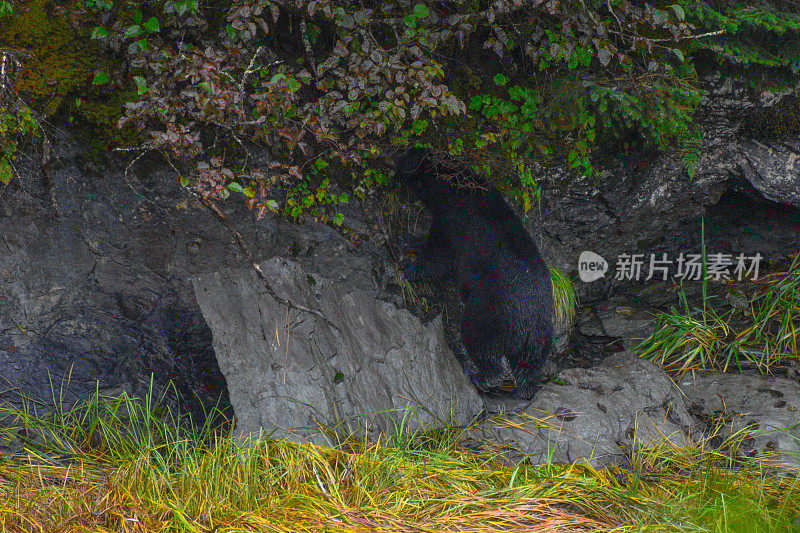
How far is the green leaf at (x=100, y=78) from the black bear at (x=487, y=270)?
1.60m

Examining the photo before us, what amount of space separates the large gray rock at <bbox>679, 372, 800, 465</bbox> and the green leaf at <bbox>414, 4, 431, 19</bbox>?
2.93m

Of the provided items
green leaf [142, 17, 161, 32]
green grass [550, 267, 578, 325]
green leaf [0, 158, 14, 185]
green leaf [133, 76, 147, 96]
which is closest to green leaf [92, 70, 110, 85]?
green leaf [133, 76, 147, 96]

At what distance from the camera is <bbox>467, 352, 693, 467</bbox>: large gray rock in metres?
3.24

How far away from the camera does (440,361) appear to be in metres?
3.59

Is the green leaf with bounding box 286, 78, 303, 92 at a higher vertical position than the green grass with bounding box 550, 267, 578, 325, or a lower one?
higher

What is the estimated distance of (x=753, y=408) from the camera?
370 centimetres

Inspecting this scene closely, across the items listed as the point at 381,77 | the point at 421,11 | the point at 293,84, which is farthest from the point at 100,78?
the point at 421,11

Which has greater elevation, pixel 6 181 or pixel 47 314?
pixel 6 181

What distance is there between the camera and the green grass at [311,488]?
2256 mm

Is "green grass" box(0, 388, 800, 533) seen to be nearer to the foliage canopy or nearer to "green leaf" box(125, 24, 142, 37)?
the foliage canopy

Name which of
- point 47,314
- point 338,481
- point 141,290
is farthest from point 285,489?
point 47,314

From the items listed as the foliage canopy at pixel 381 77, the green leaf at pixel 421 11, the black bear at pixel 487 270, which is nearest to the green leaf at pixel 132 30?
the foliage canopy at pixel 381 77

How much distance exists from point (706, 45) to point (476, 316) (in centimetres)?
219

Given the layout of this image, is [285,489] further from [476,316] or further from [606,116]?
[606,116]
